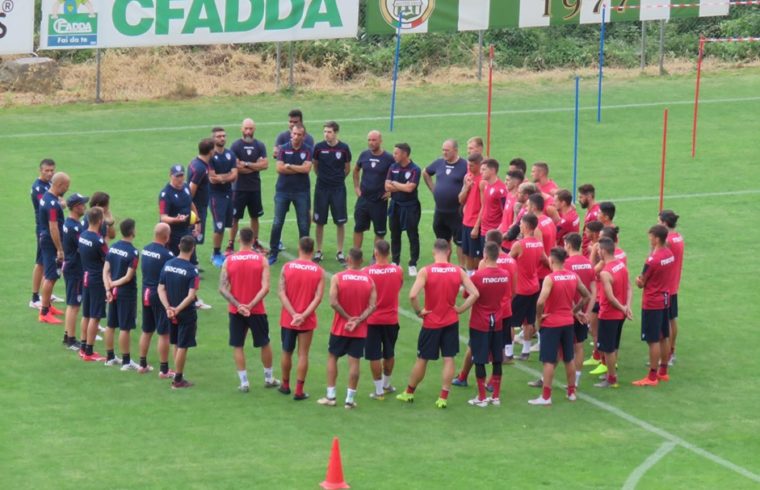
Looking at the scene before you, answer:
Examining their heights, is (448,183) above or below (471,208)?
above

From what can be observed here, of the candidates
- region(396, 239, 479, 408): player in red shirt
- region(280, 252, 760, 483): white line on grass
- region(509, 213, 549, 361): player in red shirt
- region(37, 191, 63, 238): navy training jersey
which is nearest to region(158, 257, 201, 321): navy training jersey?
region(396, 239, 479, 408): player in red shirt

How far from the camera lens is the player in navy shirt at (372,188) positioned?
76.6 ft

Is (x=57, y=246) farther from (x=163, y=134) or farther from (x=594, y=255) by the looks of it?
(x=163, y=134)

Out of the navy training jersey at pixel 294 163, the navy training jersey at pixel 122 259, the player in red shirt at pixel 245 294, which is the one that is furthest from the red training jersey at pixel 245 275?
the navy training jersey at pixel 294 163

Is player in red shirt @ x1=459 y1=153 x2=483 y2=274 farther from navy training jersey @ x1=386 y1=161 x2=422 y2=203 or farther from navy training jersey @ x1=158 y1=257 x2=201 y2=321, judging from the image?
navy training jersey @ x1=158 y1=257 x2=201 y2=321

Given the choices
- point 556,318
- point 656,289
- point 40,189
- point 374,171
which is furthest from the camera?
point 374,171

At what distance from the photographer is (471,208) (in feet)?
71.9

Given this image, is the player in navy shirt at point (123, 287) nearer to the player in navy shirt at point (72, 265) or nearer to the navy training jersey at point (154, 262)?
the navy training jersey at point (154, 262)

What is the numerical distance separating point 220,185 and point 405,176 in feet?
9.26

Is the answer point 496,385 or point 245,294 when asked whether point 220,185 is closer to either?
point 245,294

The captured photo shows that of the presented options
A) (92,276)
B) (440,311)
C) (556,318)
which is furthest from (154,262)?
(556,318)

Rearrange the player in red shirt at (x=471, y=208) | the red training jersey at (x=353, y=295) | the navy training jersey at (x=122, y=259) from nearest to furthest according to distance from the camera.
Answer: the red training jersey at (x=353, y=295), the navy training jersey at (x=122, y=259), the player in red shirt at (x=471, y=208)

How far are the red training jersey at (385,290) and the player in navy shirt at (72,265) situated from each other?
13.2 feet

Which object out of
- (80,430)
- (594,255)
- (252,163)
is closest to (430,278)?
(594,255)
